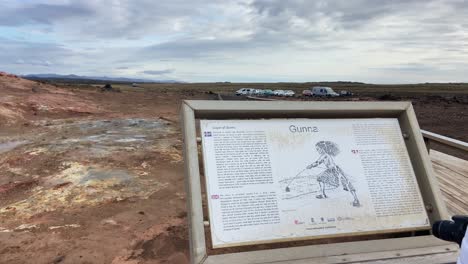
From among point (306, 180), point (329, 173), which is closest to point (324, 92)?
point (329, 173)

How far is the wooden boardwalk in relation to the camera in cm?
479

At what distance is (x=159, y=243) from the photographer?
5.04 metres

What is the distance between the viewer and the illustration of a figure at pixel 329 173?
119 inches

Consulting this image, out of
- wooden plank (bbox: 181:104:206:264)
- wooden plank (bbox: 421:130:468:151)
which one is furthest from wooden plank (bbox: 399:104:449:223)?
wooden plank (bbox: 181:104:206:264)

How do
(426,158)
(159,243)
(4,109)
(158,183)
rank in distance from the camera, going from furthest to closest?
(4,109)
(158,183)
(159,243)
(426,158)

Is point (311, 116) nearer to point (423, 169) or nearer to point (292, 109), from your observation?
point (292, 109)

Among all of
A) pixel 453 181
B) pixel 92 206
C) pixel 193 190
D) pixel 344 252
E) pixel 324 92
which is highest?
pixel 324 92

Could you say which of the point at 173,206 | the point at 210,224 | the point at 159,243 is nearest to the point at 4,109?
the point at 173,206

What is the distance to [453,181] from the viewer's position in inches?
208

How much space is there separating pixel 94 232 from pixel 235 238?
10.6 ft

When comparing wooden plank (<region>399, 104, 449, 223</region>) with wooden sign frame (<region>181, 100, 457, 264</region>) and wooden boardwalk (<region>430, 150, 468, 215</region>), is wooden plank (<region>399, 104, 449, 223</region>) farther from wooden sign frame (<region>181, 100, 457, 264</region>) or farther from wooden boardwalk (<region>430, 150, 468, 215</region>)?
wooden boardwalk (<region>430, 150, 468, 215</region>)

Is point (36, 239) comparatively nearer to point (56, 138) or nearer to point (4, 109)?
point (56, 138)

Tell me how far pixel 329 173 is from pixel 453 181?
300cm

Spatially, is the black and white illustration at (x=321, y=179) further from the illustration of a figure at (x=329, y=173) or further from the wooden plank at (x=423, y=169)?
the wooden plank at (x=423, y=169)
